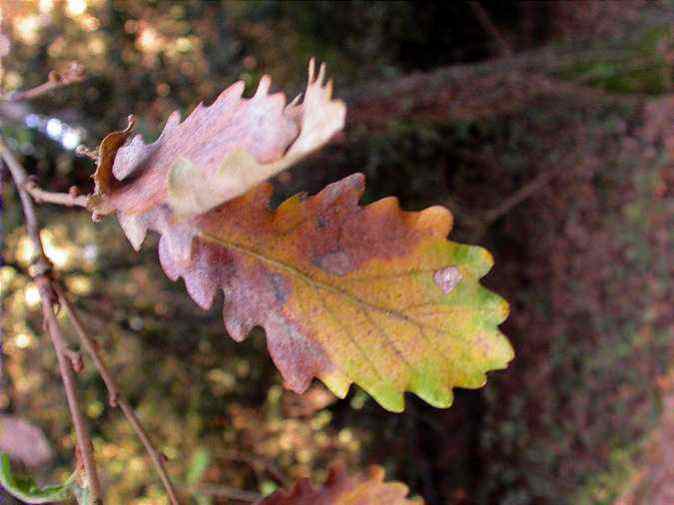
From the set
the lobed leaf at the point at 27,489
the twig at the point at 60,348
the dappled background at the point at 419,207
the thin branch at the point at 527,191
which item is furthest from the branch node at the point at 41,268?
the thin branch at the point at 527,191

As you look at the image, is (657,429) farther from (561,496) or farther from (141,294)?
(141,294)

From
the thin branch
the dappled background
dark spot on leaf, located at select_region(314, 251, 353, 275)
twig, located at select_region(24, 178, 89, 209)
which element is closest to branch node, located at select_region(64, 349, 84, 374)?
twig, located at select_region(24, 178, 89, 209)

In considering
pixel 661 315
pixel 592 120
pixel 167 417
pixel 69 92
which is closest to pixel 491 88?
pixel 592 120

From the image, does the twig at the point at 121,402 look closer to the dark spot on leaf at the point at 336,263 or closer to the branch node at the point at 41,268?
the branch node at the point at 41,268

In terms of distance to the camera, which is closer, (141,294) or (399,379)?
(399,379)

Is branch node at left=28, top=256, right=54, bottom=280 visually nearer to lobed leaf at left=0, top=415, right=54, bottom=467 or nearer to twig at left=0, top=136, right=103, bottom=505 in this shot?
twig at left=0, top=136, right=103, bottom=505

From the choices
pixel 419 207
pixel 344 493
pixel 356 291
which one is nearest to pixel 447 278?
pixel 356 291

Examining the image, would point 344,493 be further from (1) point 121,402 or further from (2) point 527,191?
(2) point 527,191
